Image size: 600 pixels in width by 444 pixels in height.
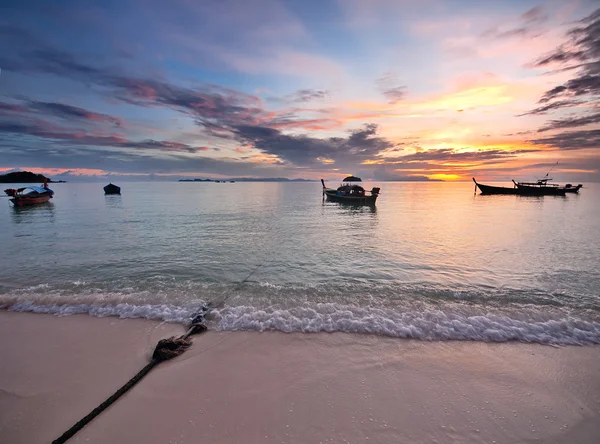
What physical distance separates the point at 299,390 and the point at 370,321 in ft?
11.2

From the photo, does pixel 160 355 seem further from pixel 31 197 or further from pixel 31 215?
pixel 31 197

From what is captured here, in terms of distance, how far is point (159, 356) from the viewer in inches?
227

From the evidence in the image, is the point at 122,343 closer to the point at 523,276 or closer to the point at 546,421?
the point at 546,421

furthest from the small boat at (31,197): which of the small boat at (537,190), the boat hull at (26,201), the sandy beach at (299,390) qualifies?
the small boat at (537,190)

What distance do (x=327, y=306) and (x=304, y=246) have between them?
9.42 meters

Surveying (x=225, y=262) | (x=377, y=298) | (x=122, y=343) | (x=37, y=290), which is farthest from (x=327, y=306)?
(x=37, y=290)

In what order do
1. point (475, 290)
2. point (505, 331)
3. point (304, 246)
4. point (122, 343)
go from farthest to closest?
point (304, 246), point (475, 290), point (505, 331), point (122, 343)

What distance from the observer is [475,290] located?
34.4 ft

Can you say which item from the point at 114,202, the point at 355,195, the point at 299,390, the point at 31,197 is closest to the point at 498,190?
the point at 355,195

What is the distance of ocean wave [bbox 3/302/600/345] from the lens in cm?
706

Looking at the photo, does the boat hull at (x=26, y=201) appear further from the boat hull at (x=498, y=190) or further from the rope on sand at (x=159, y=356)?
the boat hull at (x=498, y=190)

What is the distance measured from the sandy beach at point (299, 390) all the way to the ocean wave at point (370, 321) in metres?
0.39

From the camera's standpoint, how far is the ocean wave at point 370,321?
7.06 m

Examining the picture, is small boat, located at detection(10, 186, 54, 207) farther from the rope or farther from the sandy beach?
the rope
